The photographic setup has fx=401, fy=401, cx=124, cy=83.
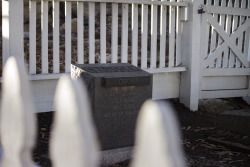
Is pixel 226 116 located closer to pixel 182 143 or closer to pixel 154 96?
pixel 182 143

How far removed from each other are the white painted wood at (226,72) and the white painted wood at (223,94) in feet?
1.12

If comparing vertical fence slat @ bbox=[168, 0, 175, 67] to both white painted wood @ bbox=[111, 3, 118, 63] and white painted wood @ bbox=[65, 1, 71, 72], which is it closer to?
white painted wood @ bbox=[111, 3, 118, 63]

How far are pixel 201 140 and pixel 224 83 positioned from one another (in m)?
2.48

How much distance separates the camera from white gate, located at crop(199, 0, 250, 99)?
7395 mm

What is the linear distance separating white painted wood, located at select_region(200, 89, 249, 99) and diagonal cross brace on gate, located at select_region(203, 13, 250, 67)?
53 centimetres

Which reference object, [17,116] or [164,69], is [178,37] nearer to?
[164,69]

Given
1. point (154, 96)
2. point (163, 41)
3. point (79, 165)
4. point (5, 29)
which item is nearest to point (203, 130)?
point (154, 96)

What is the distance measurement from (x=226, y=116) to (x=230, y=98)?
231cm

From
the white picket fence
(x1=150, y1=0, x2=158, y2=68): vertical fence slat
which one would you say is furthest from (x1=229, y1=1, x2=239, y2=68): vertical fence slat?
the white picket fence

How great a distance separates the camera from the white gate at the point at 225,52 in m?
7.39

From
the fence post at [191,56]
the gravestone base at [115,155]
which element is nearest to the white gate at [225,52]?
the fence post at [191,56]

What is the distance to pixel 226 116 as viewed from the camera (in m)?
5.86

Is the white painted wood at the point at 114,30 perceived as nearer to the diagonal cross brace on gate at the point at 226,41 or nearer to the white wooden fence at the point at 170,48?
the white wooden fence at the point at 170,48

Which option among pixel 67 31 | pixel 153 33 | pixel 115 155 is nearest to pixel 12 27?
pixel 67 31
